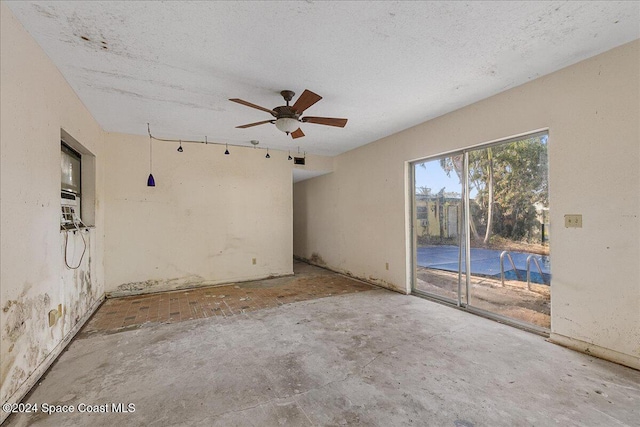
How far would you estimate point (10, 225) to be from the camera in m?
1.79

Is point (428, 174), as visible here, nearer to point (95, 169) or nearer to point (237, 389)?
point (237, 389)

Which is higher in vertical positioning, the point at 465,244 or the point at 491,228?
the point at 491,228

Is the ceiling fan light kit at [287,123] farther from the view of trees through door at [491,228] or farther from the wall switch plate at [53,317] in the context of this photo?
the wall switch plate at [53,317]

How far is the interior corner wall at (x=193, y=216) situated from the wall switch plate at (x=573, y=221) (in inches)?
172

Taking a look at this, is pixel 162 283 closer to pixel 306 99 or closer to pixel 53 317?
pixel 53 317

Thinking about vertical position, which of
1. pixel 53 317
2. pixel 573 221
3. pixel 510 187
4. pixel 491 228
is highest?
pixel 510 187

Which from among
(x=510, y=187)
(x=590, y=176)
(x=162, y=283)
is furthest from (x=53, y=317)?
(x=590, y=176)

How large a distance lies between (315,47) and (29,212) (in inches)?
98.8

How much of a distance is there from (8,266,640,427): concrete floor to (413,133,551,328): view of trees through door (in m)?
0.44

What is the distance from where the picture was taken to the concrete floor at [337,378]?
1722 millimetres

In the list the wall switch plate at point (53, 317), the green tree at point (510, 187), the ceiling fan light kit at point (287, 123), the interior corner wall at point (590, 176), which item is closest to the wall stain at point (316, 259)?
the green tree at point (510, 187)

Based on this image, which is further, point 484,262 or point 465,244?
point 465,244

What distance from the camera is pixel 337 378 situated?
212cm

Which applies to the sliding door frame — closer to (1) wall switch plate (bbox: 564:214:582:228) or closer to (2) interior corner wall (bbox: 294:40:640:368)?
(2) interior corner wall (bbox: 294:40:640:368)
